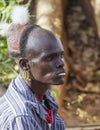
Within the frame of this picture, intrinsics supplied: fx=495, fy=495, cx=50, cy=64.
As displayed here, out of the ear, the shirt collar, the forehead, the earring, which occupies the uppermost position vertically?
the forehead

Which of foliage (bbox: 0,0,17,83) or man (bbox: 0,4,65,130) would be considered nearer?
man (bbox: 0,4,65,130)

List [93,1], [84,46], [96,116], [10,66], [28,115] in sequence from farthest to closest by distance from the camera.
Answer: [84,46]
[93,1]
[96,116]
[10,66]
[28,115]

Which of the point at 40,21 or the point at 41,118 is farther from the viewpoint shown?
the point at 40,21

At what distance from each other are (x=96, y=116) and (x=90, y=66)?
3.86 ft

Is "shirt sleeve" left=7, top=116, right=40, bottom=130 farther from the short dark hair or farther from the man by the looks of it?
the short dark hair

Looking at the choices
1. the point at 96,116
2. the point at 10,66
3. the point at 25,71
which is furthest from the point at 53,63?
the point at 96,116

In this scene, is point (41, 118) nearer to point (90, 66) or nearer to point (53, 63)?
point (53, 63)

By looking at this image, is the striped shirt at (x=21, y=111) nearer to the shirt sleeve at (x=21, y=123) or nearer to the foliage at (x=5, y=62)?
the shirt sleeve at (x=21, y=123)

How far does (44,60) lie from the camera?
2.58 m

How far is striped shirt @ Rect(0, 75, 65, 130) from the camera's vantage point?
251cm

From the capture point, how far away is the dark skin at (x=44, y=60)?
2574 mm

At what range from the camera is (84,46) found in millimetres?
8242

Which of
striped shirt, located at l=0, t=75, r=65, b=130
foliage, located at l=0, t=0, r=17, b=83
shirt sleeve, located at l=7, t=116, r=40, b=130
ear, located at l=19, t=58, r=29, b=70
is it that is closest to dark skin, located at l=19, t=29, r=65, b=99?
ear, located at l=19, t=58, r=29, b=70

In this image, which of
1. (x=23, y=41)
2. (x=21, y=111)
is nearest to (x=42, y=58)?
(x=23, y=41)
